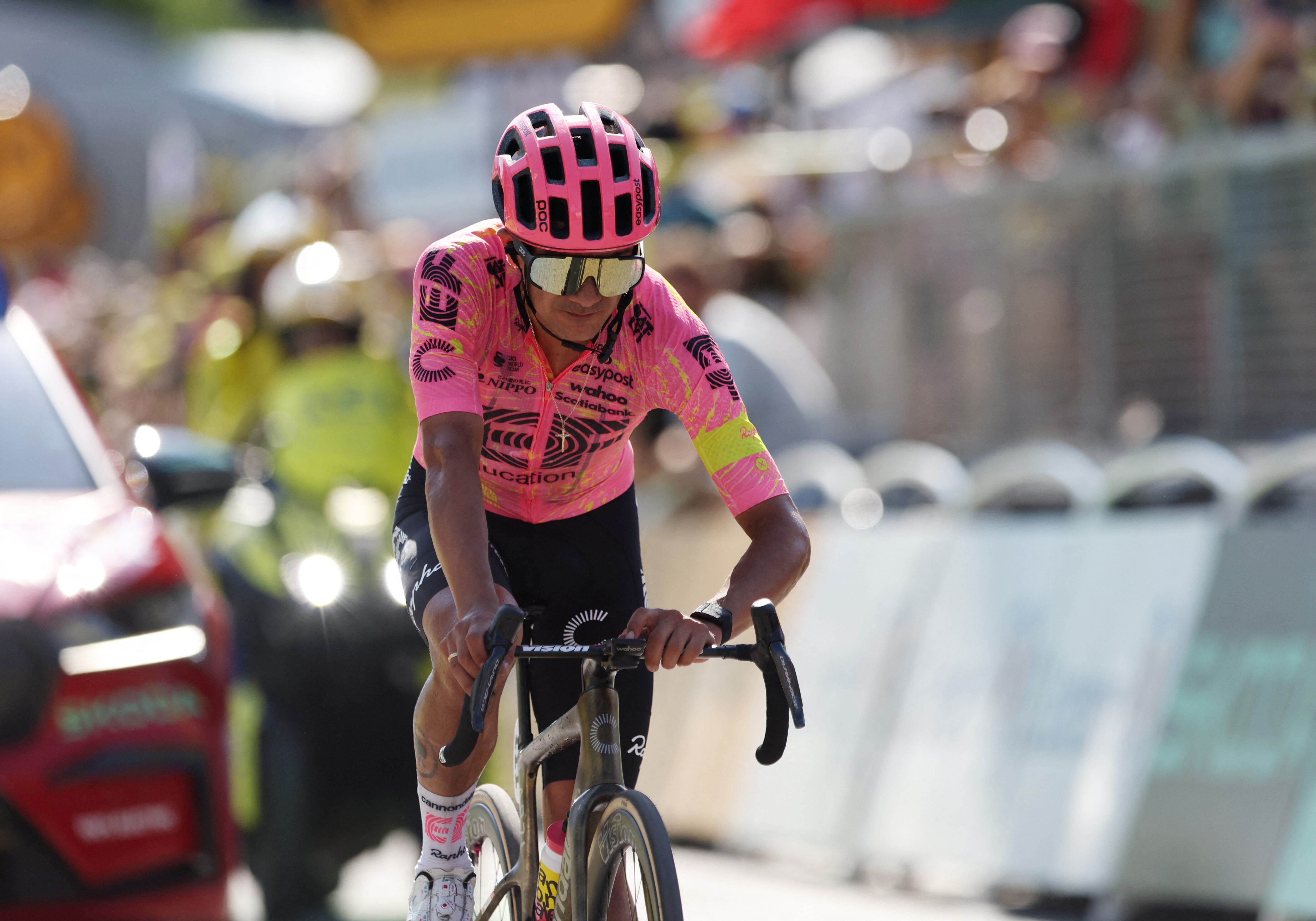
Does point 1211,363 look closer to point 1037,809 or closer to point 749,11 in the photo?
point 1037,809

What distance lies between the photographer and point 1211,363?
26.1 feet

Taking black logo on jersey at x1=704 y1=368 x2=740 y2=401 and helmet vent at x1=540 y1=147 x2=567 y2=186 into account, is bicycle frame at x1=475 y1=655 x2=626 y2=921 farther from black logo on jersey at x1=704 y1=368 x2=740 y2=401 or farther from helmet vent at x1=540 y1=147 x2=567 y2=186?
helmet vent at x1=540 y1=147 x2=567 y2=186

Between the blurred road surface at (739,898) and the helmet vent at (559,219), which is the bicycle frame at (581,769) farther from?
the blurred road surface at (739,898)

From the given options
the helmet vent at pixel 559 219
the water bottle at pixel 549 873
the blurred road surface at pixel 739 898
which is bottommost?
the blurred road surface at pixel 739 898

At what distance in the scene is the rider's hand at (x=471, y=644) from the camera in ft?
11.8

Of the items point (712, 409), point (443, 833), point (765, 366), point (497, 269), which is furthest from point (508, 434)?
point (765, 366)

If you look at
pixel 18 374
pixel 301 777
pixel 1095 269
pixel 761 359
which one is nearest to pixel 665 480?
pixel 761 359

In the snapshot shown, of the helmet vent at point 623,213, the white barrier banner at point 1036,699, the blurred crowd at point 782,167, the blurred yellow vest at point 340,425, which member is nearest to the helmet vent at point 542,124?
the helmet vent at point 623,213

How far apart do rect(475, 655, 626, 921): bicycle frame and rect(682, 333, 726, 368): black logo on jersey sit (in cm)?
71

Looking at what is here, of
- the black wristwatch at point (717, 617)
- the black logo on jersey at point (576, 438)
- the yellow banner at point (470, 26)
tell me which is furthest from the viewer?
the yellow banner at point (470, 26)

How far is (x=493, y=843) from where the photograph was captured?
14.9 ft

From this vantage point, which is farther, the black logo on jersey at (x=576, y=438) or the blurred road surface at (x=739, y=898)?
the blurred road surface at (x=739, y=898)

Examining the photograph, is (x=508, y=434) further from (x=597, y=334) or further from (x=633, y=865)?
(x=633, y=865)

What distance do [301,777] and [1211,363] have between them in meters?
4.09
